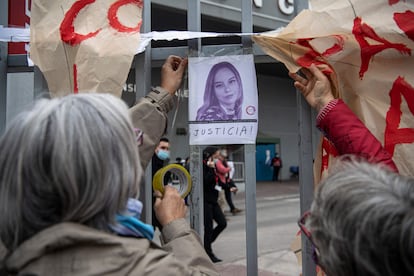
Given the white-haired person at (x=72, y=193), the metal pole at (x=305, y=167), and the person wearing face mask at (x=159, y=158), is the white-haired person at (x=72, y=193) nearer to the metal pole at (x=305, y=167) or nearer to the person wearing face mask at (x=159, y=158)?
the metal pole at (x=305, y=167)

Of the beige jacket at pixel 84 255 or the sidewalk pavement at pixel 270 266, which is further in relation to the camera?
the sidewalk pavement at pixel 270 266

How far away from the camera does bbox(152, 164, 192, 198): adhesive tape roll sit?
1.62 m

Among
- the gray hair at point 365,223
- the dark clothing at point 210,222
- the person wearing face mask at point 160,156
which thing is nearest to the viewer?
the gray hair at point 365,223

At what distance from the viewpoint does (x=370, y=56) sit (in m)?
1.61

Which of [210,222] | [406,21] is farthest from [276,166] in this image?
[406,21]

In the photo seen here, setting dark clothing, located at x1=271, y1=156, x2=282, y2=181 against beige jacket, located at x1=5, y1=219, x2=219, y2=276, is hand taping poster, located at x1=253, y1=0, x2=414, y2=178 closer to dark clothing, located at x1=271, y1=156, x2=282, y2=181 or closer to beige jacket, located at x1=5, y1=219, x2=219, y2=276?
beige jacket, located at x1=5, y1=219, x2=219, y2=276

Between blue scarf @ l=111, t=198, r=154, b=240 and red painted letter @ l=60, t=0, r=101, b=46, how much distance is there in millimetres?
939

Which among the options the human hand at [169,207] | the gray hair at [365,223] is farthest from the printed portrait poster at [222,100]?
the gray hair at [365,223]

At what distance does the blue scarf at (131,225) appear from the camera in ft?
3.56

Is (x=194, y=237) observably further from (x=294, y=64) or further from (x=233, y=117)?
(x=294, y=64)

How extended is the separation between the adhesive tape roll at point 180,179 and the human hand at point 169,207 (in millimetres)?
74

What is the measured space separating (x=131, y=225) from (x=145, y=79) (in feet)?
3.04

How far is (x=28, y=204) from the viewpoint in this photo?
1016mm

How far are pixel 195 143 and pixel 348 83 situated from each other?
662 millimetres
